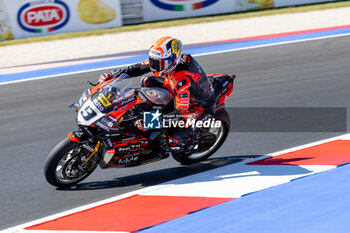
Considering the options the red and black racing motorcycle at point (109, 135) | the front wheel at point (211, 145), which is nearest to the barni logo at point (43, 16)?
the front wheel at point (211, 145)

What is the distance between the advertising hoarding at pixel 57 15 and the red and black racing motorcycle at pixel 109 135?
1289 cm

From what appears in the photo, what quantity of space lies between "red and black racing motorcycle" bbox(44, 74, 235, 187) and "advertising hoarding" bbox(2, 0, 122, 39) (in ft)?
42.3

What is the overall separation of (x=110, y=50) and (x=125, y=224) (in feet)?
37.7

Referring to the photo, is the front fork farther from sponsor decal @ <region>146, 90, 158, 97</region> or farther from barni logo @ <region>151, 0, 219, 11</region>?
barni logo @ <region>151, 0, 219, 11</region>

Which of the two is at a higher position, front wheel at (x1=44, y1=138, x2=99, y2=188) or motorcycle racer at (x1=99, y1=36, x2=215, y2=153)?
motorcycle racer at (x1=99, y1=36, x2=215, y2=153)

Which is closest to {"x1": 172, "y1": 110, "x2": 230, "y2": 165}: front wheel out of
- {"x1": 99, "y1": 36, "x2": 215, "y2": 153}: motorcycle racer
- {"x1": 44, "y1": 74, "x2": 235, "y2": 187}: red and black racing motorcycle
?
{"x1": 99, "y1": 36, "x2": 215, "y2": 153}: motorcycle racer

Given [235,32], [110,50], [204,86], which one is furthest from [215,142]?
[235,32]

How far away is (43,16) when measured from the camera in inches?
723

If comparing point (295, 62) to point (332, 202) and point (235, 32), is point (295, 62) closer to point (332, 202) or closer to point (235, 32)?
point (235, 32)

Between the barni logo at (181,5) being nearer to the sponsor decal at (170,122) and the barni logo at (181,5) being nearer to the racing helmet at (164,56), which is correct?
the sponsor decal at (170,122)

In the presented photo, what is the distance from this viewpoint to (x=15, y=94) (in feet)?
36.2

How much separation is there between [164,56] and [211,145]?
4.77ft

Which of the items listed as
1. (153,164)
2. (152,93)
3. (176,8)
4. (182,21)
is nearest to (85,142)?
(152,93)

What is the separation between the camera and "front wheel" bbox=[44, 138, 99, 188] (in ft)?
18.8
